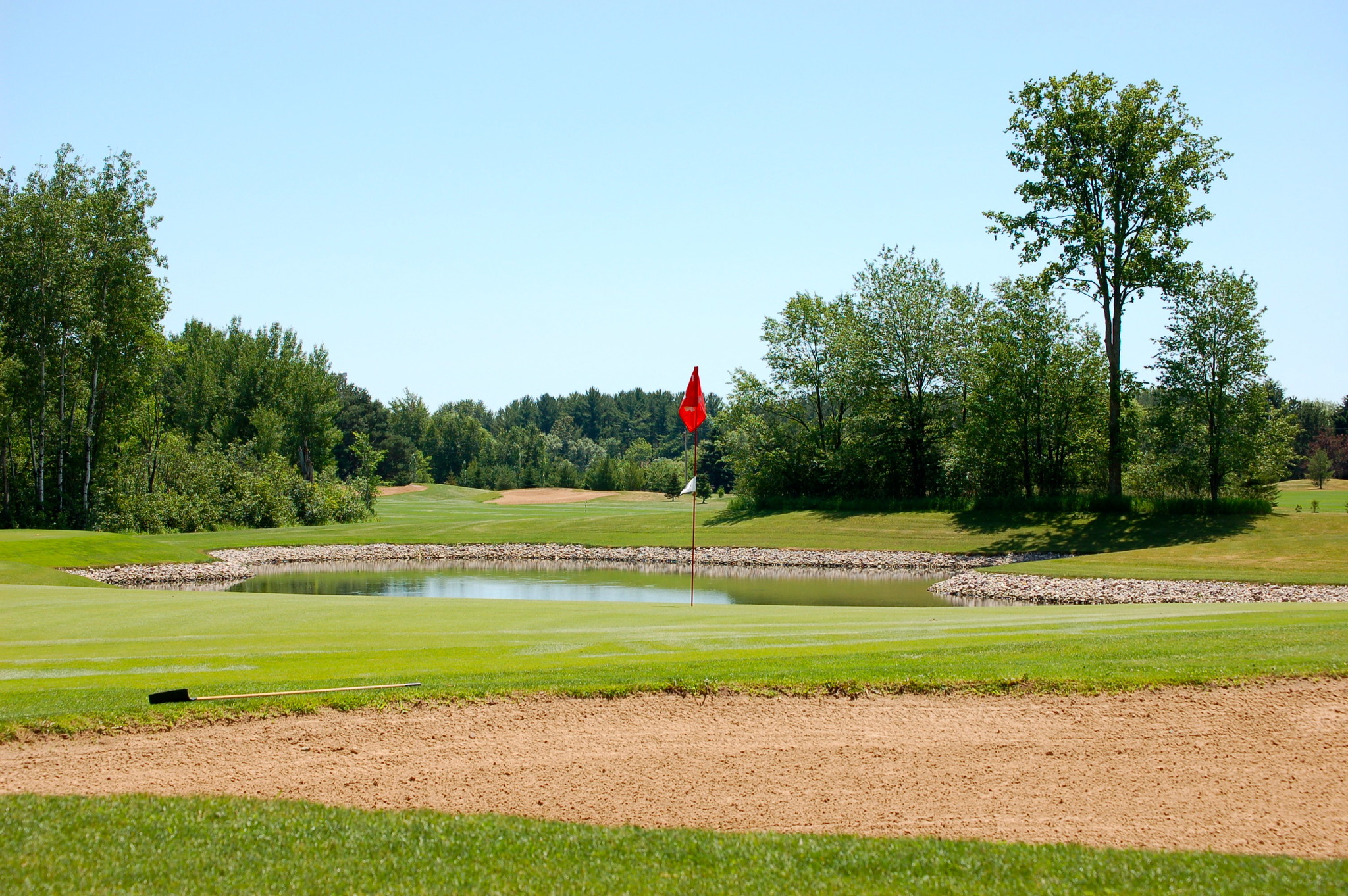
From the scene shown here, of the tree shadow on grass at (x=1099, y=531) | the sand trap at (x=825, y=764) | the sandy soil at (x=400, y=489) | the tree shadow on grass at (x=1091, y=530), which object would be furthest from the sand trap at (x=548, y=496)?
→ the sand trap at (x=825, y=764)

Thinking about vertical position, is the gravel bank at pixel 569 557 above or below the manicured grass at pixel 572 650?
below

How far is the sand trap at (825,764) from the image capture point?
18.8ft

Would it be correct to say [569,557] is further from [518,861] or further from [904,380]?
[518,861]

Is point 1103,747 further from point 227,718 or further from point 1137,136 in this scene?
point 1137,136

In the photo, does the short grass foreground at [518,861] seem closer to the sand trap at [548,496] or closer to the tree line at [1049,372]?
the tree line at [1049,372]

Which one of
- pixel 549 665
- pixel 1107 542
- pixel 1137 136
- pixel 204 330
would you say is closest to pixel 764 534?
pixel 1107 542

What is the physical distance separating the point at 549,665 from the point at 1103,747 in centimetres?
515

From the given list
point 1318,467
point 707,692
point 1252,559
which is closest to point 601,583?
point 1252,559

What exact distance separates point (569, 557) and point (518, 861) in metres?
32.9

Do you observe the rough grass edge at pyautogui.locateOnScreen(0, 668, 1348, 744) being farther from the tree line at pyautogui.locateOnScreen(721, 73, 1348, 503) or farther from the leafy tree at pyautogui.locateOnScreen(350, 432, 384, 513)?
the leafy tree at pyautogui.locateOnScreen(350, 432, 384, 513)

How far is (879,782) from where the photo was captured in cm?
635

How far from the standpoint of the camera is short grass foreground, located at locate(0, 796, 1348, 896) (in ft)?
14.7

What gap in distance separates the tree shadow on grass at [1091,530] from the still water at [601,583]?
4.93m

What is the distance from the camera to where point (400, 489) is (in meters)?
81.4
